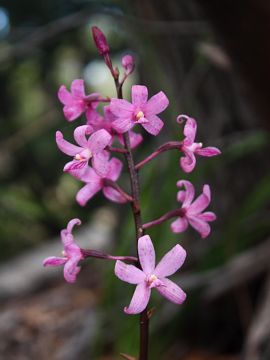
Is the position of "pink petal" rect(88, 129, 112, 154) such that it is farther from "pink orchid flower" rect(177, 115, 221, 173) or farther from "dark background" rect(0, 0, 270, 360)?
"dark background" rect(0, 0, 270, 360)

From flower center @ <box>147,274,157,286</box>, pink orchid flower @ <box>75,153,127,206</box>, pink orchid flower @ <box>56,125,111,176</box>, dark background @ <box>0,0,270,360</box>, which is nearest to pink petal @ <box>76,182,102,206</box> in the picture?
pink orchid flower @ <box>75,153,127,206</box>

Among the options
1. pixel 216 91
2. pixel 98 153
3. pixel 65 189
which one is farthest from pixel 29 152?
pixel 98 153

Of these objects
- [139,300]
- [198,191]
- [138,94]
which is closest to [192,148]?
[138,94]

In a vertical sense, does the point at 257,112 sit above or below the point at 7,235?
above

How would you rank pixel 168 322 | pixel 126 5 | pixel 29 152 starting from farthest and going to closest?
pixel 29 152 → pixel 126 5 → pixel 168 322

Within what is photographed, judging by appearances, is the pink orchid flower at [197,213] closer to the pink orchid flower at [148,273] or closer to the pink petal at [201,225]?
the pink petal at [201,225]

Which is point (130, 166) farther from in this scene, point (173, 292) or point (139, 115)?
point (173, 292)

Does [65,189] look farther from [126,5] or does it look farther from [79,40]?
[126,5]
